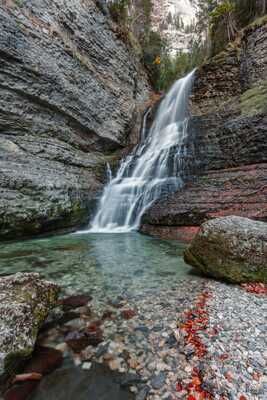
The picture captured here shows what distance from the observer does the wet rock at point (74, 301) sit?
2698 millimetres

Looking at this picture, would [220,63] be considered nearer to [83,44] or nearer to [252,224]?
[83,44]

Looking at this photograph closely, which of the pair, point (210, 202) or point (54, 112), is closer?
point (210, 202)

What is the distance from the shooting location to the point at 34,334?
1887mm

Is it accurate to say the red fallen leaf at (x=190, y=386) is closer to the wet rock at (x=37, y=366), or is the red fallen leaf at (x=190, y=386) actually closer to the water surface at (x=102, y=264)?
the wet rock at (x=37, y=366)

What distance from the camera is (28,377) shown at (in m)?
1.59

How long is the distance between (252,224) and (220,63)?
42.5 feet

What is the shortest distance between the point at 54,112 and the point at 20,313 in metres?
9.18

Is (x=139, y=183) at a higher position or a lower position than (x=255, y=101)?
lower

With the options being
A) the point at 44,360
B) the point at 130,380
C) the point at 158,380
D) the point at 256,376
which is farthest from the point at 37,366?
the point at 256,376

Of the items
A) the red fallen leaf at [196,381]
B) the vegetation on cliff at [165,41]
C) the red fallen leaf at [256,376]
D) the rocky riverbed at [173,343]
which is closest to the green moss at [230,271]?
the rocky riverbed at [173,343]

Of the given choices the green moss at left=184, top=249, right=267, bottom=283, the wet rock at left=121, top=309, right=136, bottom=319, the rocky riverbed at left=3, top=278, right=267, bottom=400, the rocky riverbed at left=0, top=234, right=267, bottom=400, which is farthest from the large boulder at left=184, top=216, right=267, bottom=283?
the wet rock at left=121, top=309, right=136, bottom=319

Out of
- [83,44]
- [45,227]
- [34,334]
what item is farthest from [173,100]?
[34,334]

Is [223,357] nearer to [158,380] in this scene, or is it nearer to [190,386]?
[190,386]

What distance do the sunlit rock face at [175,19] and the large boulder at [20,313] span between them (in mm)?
69003
